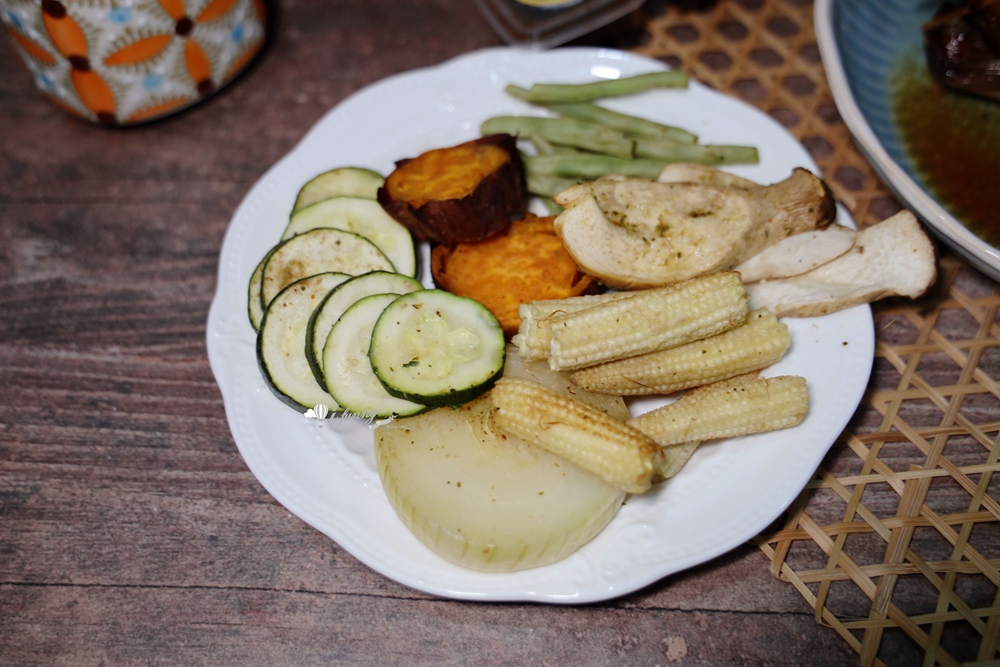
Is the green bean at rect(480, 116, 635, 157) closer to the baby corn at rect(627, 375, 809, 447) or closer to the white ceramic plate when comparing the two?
the white ceramic plate

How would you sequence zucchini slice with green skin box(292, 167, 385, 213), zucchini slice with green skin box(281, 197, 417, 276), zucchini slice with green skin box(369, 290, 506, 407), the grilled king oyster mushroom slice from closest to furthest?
1. zucchini slice with green skin box(369, 290, 506, 407)
2. the grilled king oyster mushroom slice
3. zucchini slice with green skin box(281, 197, 417, 276)
4. zucchini slice with green skin box(292, 167, 385, 213)

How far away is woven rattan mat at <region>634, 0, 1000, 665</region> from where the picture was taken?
238 centimetres

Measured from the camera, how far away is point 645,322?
2465 millimetres

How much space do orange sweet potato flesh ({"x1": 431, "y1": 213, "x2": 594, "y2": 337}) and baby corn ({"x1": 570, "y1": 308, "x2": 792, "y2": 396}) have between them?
460mm

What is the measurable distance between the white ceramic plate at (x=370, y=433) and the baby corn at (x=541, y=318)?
0.48 m

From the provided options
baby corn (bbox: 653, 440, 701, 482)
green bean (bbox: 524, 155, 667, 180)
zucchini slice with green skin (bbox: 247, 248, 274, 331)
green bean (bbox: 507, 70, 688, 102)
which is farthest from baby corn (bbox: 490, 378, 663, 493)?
green bean (bbox: 507, 70, 688, 102)

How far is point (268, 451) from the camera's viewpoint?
104 inches

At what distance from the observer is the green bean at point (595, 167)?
3242 millimetres

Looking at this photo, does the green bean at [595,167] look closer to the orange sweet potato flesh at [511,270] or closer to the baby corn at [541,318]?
the orange sweet potato flesh at [511,270]

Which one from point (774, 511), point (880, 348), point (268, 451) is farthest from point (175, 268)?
point (880, 348)

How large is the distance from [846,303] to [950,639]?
1234 mm

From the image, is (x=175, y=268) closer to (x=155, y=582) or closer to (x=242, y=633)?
(x=155, y=582)

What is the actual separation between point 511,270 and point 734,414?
1084mm

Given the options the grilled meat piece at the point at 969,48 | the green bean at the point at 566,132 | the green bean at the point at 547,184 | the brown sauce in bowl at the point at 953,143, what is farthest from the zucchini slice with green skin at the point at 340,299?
the grilled meat piece at the point at 969,48
